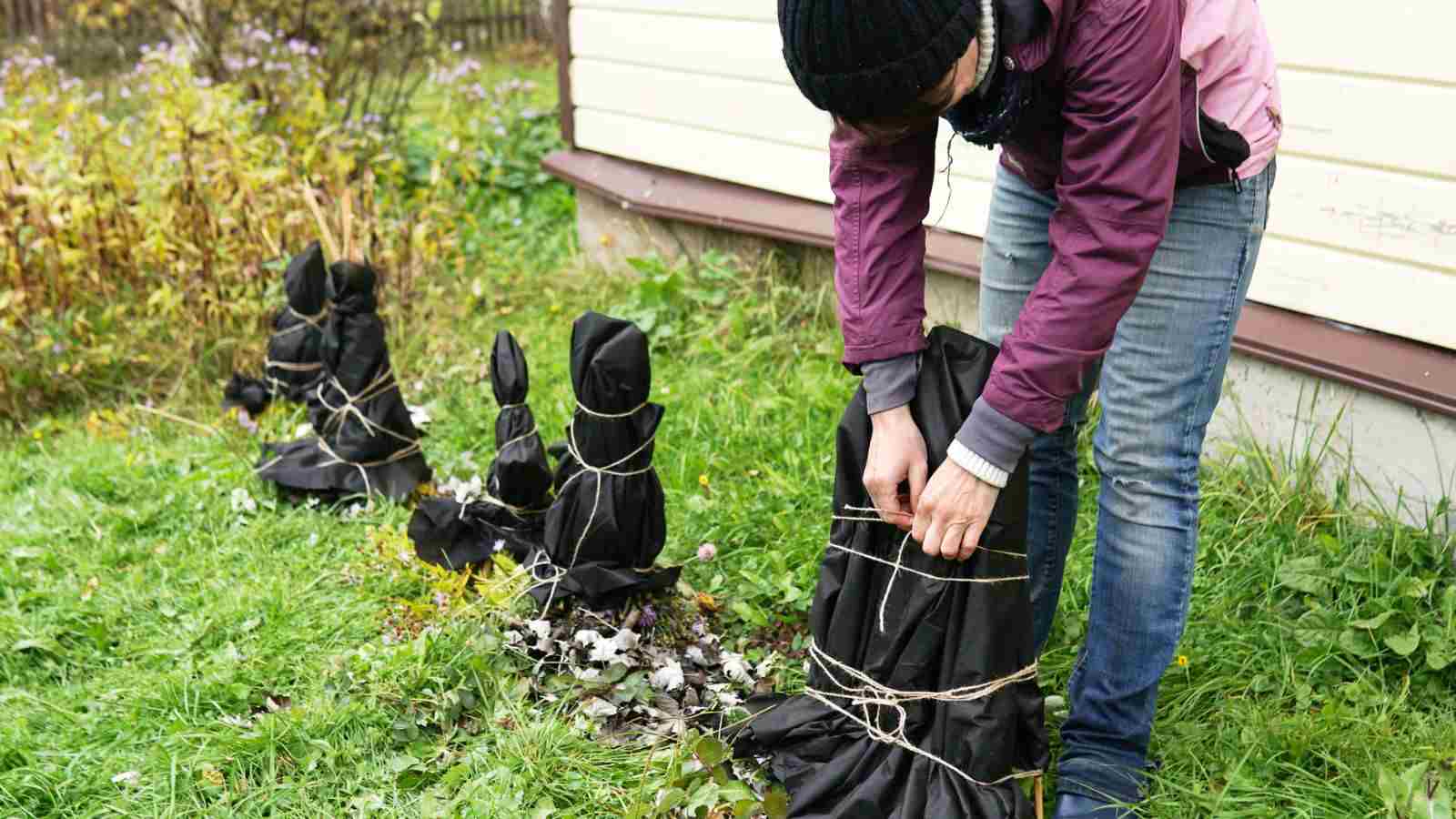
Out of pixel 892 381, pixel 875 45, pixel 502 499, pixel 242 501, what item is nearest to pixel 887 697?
pixel 892 381

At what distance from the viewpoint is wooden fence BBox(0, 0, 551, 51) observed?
12898mm

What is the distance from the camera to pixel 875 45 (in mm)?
1609

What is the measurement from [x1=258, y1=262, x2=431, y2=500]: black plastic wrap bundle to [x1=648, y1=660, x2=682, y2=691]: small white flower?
125 centimetres

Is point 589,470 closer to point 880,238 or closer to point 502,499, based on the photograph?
point 502,499

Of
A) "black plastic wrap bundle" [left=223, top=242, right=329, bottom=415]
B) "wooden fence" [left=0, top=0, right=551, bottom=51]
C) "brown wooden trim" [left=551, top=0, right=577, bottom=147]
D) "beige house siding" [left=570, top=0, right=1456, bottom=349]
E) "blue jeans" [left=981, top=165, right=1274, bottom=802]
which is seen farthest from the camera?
"wooden fence" [left=0, top=0, right=551, bottom=51]

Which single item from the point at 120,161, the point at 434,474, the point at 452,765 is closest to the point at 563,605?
the point at 452,765

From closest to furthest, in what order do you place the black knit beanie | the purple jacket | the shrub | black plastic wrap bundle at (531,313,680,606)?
the black knit beanie
the purple jacket
black plastic wrap bundle at (531,313,680,606)
the shrub

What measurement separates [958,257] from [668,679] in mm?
2059

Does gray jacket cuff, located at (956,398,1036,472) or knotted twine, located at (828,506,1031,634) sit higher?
gray jacket cuff, located at (956,398,1036,472)

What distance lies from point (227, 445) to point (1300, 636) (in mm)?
3158

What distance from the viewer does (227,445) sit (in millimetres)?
4035

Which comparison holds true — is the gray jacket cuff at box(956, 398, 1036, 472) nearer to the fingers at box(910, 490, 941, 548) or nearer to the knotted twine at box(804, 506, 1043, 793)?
the fingers at box(910, 490, 941, 548)

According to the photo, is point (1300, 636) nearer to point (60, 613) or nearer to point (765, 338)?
point (765, 338)

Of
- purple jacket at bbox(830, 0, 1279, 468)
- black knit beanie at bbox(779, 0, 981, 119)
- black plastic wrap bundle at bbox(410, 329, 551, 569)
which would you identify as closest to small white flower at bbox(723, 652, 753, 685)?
black plastic wrap bundle at bbox(410, 329, 551, 569)
